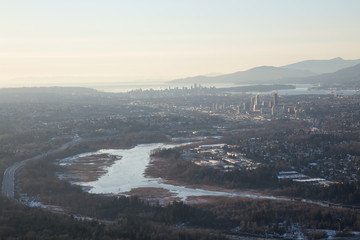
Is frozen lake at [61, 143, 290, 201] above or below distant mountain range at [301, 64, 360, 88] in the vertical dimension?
below

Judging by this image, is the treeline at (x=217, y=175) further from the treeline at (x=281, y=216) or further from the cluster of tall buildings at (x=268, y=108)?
the cluster of tall buildings at (x=268, y=108)

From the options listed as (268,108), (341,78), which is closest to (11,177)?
(268,108)

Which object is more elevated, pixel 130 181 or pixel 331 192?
pixel 331 192

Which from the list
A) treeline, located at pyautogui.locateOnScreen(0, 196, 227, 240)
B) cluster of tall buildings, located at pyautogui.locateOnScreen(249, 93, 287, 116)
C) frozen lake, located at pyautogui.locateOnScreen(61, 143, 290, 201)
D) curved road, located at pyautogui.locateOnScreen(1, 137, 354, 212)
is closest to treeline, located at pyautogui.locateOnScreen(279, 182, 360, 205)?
curved road, located at pyautogui.locateOnScreen(1, 137, 354, 212)

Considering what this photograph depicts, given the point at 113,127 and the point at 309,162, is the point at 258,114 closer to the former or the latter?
the point at 113,127

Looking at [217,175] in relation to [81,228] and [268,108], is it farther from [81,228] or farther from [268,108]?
[268,108]

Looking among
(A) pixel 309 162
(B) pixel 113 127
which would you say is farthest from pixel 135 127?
(A) pixel 309 162

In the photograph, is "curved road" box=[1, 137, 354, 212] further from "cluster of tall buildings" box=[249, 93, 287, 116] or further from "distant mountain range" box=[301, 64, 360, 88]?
"distant mountain range" box=[301, 64, 360, 88]

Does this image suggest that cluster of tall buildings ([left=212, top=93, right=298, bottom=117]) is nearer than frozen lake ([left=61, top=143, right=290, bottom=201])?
No

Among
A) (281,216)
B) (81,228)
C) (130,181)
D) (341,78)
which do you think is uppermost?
(341,78)

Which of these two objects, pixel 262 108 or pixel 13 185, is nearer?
pixel 13 185

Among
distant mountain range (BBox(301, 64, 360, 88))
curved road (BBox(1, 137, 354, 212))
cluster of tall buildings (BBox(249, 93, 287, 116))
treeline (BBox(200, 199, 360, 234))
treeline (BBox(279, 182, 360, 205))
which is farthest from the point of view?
distant mountain range (BBox(301, 64, 360, 88))
